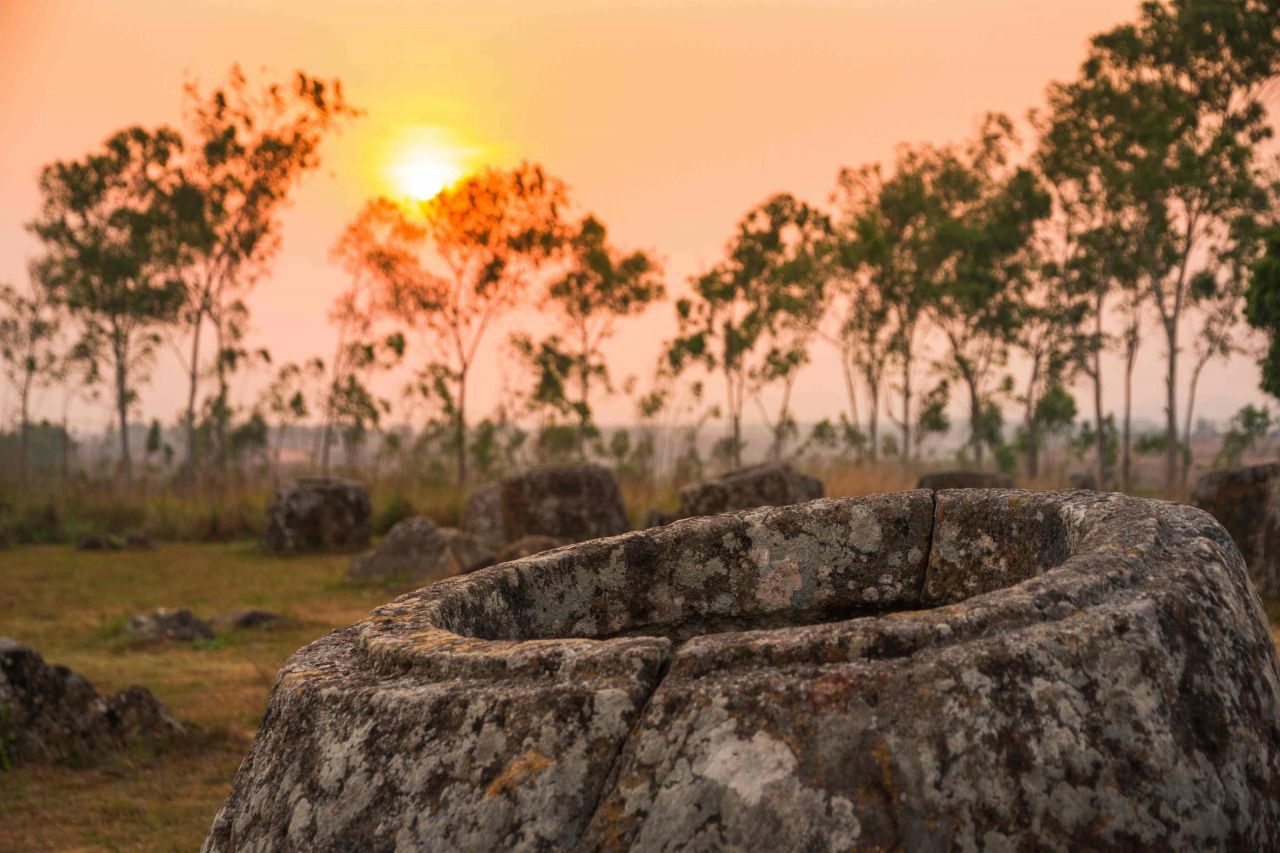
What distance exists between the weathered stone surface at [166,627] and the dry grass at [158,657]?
240 millimetres

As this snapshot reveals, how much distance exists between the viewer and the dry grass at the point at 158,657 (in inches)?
245

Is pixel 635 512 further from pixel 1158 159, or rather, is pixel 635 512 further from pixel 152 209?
pixel 152 209

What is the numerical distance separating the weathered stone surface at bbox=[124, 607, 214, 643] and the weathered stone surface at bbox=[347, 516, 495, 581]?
4.25 meters

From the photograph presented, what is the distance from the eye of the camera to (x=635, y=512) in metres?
22.2

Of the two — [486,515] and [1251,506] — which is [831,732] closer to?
[1251,506]

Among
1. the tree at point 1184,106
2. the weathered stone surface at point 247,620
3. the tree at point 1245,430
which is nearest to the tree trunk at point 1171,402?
the tree at point 1184,106

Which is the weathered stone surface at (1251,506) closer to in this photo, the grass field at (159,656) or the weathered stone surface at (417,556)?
the grass field at (159,656)

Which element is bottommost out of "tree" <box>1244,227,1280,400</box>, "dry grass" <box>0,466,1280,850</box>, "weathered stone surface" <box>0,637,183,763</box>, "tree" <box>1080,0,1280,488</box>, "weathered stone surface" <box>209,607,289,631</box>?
"dry grass" <box>0,466,1280,850</box>

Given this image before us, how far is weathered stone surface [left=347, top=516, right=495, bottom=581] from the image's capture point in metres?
16.1

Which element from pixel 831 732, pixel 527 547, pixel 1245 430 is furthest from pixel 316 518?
pixel 1245 430

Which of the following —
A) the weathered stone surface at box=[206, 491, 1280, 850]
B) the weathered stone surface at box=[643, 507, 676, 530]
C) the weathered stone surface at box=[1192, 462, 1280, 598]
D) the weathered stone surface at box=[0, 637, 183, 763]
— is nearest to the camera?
the weathered stone surface at box=[206, 491, 1280, 850]

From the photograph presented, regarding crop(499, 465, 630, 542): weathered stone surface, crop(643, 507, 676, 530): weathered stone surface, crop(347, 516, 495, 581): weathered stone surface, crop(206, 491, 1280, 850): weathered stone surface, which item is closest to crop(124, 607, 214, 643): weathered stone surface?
crop(347, 516, 495, 581): weathered stone surface

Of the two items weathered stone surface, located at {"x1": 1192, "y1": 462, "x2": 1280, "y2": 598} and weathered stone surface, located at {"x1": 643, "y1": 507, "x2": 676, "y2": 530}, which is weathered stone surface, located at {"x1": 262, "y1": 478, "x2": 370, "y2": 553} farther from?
weathered stone surface, located at {"x1": 1192, "y1": 462, "x2": 1280, "y2": 598}

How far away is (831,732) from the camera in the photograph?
2.05 meters
